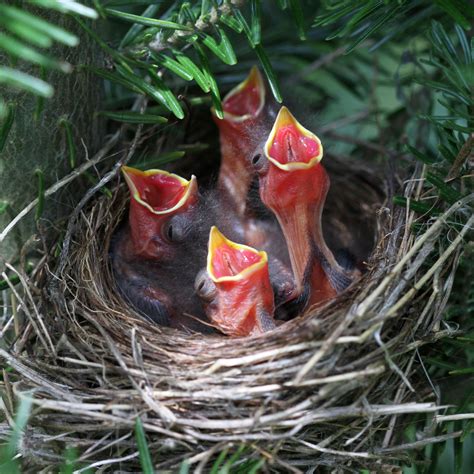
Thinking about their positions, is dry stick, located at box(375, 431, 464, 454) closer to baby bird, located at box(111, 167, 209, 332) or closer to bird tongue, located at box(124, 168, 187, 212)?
baby bird, located at box(111, 167, 209, 332)

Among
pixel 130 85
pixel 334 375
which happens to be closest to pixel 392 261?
pixel 334 375

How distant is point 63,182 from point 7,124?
0.69 ft

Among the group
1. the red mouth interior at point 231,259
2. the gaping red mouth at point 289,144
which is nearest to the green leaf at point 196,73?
the gaping red mouth at point 289,144

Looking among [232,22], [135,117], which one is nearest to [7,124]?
[135,117]

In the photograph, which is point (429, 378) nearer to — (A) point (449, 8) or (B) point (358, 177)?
(A) point (449, 8)

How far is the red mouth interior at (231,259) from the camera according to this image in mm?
1424

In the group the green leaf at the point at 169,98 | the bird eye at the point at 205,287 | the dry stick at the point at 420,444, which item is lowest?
the dry stick at the point at 420,444

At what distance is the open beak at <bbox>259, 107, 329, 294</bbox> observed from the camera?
143 cm

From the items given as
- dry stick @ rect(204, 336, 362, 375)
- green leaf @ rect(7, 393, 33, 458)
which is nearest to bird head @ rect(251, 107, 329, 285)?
dry stick @ rect(204, 336, 362, 375)

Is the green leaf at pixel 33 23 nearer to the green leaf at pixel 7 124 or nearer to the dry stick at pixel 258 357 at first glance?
the green leaf at pixel 7 124

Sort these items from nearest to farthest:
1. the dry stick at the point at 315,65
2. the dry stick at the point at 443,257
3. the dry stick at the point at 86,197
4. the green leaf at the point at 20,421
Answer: the green leaf at the point at 20,421 < the dry stick at the point at 443,257 < the dry stick at the point at 86,197 < the dry stick at the point at 315,65

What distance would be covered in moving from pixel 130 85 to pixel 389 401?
2.21 ft

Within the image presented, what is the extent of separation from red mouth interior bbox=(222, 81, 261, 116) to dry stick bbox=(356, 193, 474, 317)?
1.88ft

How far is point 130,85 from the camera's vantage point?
4.01 feet
